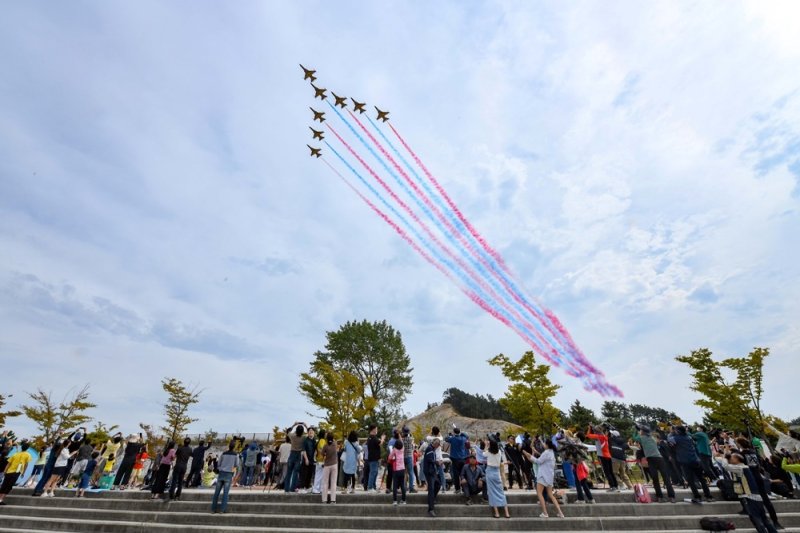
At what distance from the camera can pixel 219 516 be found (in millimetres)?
10539

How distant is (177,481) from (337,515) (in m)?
5.44

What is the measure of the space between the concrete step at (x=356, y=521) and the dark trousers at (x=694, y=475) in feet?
1.90

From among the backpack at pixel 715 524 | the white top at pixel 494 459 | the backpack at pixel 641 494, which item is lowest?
the backpack at pixel 715 524

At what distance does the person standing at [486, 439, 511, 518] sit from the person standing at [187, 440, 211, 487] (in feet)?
33.5

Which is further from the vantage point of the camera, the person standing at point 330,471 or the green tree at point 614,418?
the green tree at point 614,418

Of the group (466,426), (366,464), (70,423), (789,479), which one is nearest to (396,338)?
(466,426)

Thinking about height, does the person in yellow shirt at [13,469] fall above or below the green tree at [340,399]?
below

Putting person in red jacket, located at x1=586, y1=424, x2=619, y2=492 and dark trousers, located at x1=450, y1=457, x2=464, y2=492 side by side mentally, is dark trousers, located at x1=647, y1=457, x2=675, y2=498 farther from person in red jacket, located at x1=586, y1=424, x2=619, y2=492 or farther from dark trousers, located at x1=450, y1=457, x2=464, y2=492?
dark trousers, located at x1=450, y1=457, x2=464, y2=492

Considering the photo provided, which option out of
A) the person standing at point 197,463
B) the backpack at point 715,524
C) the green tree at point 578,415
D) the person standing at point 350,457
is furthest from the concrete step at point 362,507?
the green tree at point 578,415

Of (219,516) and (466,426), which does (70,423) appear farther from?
(466,426)

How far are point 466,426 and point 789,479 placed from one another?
120 ft

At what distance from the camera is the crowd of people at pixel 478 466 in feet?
31.8

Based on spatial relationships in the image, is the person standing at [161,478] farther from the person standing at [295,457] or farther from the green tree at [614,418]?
the green tree at [614,418]

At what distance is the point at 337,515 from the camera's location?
413 inches
